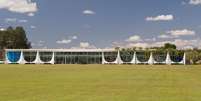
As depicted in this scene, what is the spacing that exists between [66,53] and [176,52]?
2661cm

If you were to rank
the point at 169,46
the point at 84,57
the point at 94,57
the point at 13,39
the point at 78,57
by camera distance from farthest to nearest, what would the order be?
the point at 169,46, the point at 13,39, the point at 78,57, the point at 84,57, the point at 94,57

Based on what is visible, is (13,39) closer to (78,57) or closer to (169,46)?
(78,57)

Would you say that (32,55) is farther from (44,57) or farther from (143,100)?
(143,100)

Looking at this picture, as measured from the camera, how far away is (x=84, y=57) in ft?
397

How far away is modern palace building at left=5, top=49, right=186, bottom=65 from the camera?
113m

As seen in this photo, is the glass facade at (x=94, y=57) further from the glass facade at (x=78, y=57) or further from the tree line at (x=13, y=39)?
the tree line at (x=13, y=39)

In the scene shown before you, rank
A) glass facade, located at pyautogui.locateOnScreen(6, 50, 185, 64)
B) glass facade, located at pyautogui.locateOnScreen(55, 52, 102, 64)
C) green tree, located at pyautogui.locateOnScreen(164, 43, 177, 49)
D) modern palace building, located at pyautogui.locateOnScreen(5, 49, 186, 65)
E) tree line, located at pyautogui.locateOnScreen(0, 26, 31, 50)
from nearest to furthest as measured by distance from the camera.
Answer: modern palace building, located at pyautogui.locateOnScreen(5, 49, 186, 65) < glass facade, located at pyautogui.locateOnScreen(6, 50, 185, 64) < glass facade, located at pyautogui.locateOnScreen(55, 52, 102, 64) < tree line, located at pyautogui.locateOnScreen(0, 26, 31, 50) < green tree, located at pyautogui.locateOnScreen(164, 43, 177, 49)

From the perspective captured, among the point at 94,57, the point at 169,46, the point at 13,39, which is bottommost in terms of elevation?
the point at 94,57

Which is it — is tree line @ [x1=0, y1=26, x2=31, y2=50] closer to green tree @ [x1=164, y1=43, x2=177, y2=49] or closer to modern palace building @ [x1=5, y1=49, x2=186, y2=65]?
modern palace building @ [x1=5, y1=49, x2=186, y2=65]

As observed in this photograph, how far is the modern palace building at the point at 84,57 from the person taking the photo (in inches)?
4459

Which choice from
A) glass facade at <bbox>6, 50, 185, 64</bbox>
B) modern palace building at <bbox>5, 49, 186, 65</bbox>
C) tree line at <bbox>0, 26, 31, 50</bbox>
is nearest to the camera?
modern palace building at <bbox>5, 49, 186, 65</bbox>

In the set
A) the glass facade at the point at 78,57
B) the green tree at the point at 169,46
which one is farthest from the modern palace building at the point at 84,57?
the green tree at the point at 169,46

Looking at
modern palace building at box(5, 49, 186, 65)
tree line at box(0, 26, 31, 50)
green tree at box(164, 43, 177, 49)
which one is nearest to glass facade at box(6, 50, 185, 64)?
modern palace building at box(5, 49, 186, 65)

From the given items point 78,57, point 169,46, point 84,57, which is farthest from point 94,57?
point 169,46
